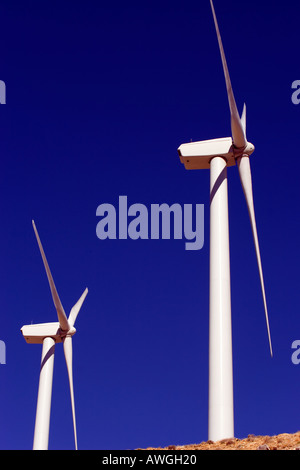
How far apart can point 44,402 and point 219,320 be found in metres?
19.2


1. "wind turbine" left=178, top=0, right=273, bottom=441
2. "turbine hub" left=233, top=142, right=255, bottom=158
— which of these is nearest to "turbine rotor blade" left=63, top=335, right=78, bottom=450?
"wind turbine" left=178, top=0, right=273, bottom=441

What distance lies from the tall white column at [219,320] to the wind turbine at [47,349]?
12.4 metres

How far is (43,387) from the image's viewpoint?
41.2 meters

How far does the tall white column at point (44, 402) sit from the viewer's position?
39.3 m

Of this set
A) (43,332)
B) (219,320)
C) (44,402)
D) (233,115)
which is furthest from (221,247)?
(43,332)

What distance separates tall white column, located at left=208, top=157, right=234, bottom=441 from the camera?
76.1 ft

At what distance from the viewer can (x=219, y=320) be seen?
82.3 feet

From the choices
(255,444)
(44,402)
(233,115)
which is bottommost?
(255,444)

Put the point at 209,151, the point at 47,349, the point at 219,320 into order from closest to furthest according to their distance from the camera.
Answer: the point at 219,320 < the point at 209,151 < the point at 47,349

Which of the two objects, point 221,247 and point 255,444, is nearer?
point 255,444

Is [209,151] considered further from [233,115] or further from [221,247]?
[221,247]

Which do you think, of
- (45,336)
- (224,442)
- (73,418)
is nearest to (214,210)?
(224,442)

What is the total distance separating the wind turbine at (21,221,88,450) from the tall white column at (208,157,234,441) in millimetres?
12426
